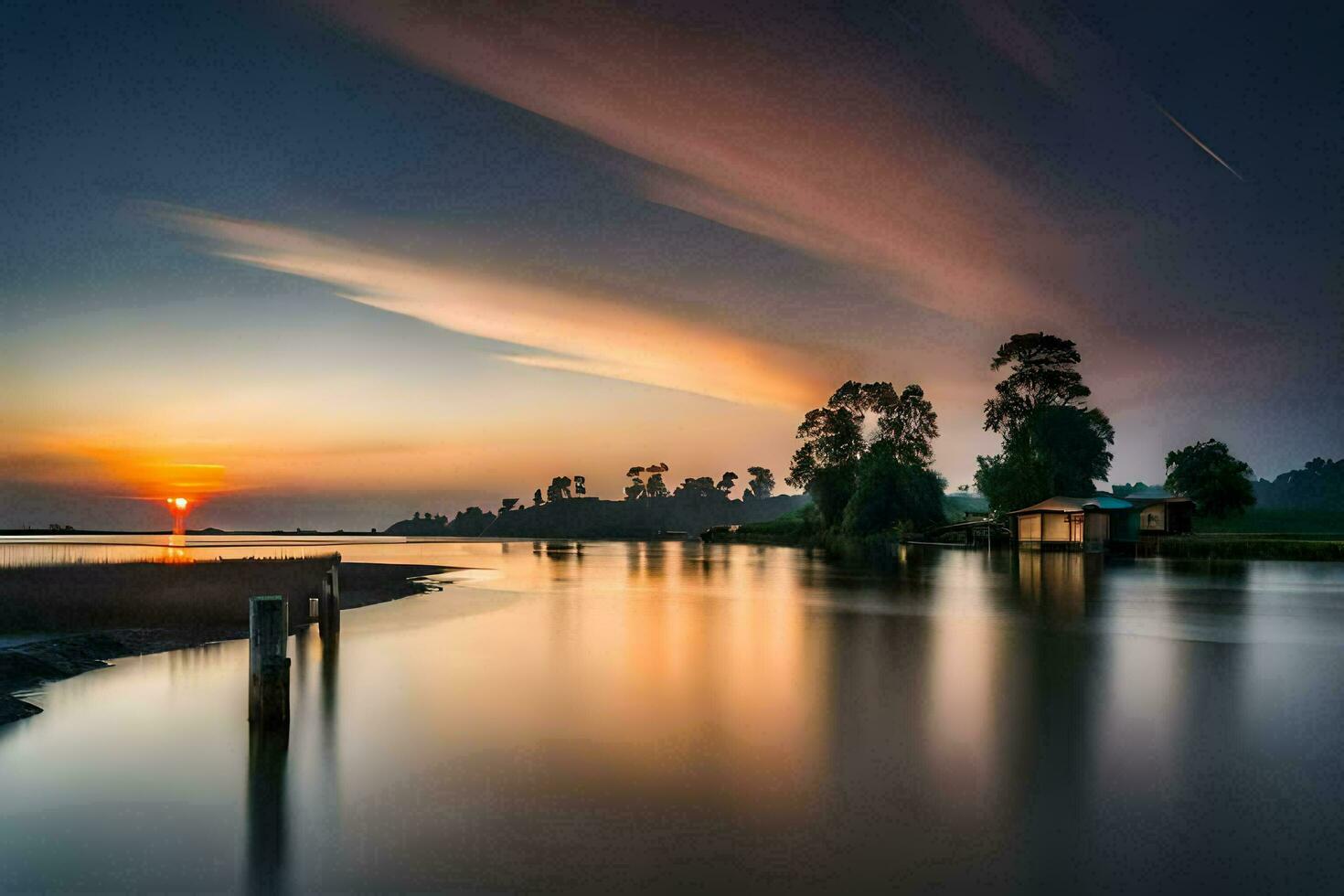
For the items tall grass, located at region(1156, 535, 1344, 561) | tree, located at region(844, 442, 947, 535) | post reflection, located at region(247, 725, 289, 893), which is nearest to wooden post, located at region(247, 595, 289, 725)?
post reflection, located at region(247, 725, 289, 893)

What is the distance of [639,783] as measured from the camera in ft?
30.2

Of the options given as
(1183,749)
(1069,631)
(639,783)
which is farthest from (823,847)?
(1069,631)

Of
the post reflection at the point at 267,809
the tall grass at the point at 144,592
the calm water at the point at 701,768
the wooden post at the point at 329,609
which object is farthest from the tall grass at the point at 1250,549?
the post reflection at the point at 267,809

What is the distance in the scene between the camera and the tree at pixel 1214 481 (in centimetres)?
7831

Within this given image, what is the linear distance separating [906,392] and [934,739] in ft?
329

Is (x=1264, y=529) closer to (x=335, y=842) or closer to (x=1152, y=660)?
(x=1152, y=660)

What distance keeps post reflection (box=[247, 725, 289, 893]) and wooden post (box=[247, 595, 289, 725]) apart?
0.21 meters

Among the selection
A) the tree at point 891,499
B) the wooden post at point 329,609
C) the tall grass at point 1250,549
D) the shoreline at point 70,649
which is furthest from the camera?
the tree at point 891,499

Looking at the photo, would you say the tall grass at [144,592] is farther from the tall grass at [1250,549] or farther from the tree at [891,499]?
the tree at [891,499]

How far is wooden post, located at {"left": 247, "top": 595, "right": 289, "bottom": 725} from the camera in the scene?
1034 centimetres

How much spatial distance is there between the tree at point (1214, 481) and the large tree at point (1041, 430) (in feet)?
24.8

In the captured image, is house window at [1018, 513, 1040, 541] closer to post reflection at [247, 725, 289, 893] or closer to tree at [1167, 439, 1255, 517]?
tree at [1167, 439, 1255, 517]

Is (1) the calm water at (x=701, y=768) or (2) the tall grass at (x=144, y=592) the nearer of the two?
(1) the calm water at (x=701, y=768)

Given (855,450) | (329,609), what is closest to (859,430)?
(855,450)
